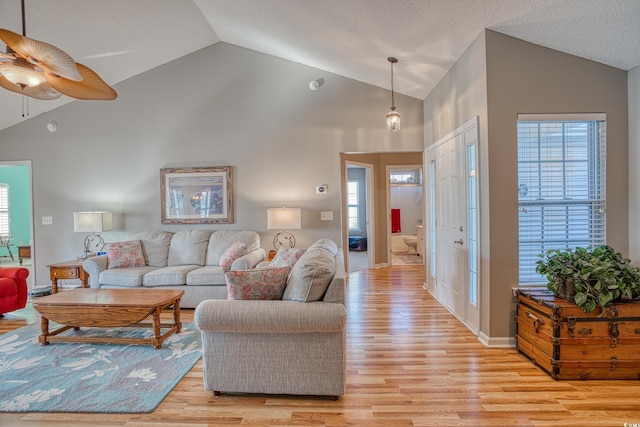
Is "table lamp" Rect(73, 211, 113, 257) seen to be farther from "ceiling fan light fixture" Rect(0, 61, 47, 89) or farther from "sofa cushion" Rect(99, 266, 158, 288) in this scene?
"ceiling fan light fixture" Rect(0, 61, 47, 89)

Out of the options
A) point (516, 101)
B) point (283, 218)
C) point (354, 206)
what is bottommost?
point (283, 218)

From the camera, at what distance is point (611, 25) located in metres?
2.62

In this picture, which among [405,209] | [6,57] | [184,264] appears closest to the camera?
[6,57]

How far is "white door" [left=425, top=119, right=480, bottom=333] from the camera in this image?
11.1 feet

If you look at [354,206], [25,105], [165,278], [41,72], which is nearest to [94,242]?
[165,278]

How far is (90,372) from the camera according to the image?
268 cm

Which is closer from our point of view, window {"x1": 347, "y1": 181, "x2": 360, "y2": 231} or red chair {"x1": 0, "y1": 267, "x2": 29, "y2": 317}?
red chair {"x1": 0, "y1": 267, "x2": 29, "y2": 317}

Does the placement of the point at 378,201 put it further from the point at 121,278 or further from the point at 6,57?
the point at 6,57

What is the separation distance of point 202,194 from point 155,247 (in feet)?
3.48

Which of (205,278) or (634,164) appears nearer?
(634,164)

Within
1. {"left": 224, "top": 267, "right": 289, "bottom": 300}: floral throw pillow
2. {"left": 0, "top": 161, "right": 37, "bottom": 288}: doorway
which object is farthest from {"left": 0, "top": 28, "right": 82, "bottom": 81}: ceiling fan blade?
{"left": 0, "top": 161, "right": 37, "bottom": 288}: doorway

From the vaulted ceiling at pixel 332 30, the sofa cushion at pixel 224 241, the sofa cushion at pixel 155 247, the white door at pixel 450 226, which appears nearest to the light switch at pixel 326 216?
the sofa cushion at pixel 224 241

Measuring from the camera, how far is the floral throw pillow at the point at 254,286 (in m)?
2.35

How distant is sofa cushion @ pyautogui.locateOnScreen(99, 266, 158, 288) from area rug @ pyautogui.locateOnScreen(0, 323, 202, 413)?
90cm
